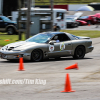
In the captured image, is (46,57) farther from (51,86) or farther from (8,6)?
(8,6)

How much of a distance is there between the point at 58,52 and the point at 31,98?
7071 mm

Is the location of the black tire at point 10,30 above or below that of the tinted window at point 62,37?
below

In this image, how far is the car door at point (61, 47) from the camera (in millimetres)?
13234

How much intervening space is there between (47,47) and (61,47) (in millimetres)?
761

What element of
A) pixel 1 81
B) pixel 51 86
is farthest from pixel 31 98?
pixel 1 81

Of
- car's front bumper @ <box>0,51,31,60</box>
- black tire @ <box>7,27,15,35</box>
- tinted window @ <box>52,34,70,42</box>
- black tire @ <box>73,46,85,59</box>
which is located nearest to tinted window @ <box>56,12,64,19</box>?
black tire @ <box>7,27,15,35</box>

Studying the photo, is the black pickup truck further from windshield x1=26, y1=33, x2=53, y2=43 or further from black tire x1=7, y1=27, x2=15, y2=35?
windshield x1=26, y1=33, x2=53, y2=43

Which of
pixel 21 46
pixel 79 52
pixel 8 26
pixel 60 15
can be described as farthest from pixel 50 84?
pixel 60 15

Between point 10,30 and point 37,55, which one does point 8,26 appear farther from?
point 37,55

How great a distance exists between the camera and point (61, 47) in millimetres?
13516

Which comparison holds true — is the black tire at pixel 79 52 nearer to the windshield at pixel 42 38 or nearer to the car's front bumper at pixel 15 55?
the windshield at pixel 42 38

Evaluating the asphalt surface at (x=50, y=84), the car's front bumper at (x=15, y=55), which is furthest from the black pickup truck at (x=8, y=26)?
the asphalt surface at (x=50, y=84)

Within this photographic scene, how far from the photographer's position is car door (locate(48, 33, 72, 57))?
43.4 ft

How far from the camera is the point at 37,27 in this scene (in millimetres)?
23500
